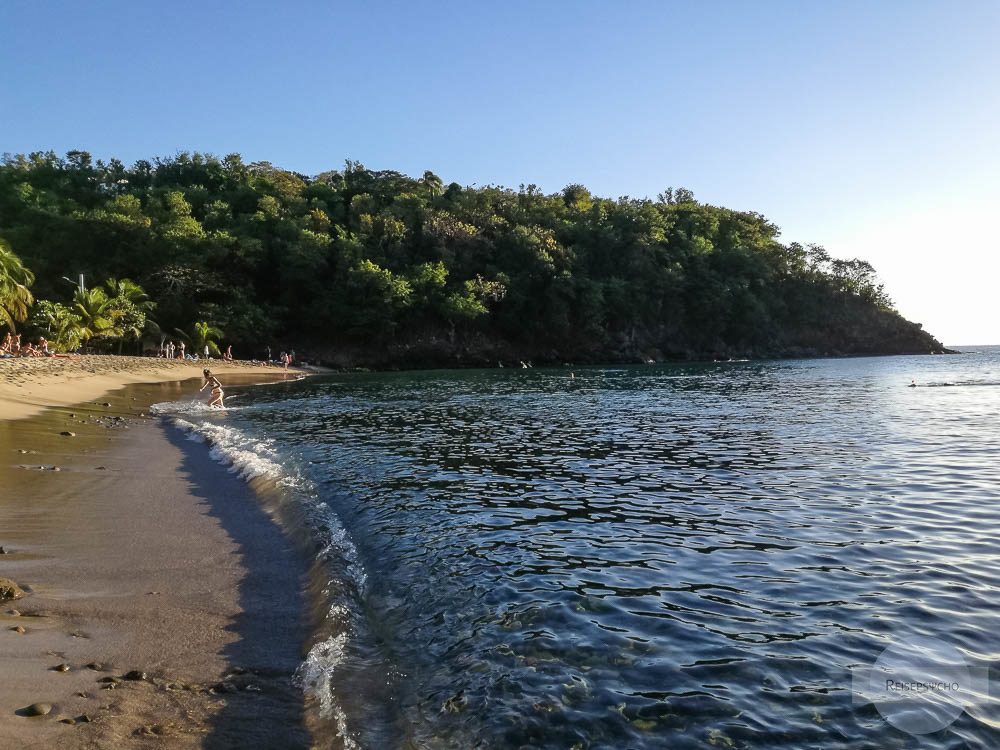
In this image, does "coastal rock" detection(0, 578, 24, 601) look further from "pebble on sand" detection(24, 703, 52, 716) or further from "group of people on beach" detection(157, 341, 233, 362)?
"group of people on beach" detection(157, 341, 233, 362)

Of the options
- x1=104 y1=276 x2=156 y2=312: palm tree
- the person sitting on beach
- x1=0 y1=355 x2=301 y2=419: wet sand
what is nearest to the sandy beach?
x1=0 y1=355 x2=301 y2=419: wet sand

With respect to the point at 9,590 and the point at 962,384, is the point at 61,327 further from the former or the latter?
the point at 962,384

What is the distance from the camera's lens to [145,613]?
5531mm

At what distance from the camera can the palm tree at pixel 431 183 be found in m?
81.2

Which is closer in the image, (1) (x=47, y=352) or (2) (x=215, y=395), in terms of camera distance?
(2) (x=215, y=395)

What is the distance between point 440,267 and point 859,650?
6058 cm

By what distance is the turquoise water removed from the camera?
13.5 feet

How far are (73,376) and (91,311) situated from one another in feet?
61.7

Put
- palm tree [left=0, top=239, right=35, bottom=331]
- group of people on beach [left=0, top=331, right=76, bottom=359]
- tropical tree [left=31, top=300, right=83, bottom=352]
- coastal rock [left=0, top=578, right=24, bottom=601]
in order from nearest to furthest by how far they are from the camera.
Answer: coastal rock [left=0, top=578, right=24, bottom=601], palm tree [left=0, top=239, right=35, bottom=331], group of people on beach [left=0, top=331, right=76, bottom=359], tropical tree [left=31, top=300, right=83, bottom=352]

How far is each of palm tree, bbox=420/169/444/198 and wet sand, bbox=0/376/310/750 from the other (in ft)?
241

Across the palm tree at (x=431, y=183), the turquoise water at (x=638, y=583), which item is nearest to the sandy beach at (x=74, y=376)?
the turquoise water at (x=638, y=583)

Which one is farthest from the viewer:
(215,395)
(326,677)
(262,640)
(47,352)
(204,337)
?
(204,337)

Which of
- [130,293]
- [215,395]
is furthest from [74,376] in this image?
[130,293]

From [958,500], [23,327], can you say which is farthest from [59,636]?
[23,327]
